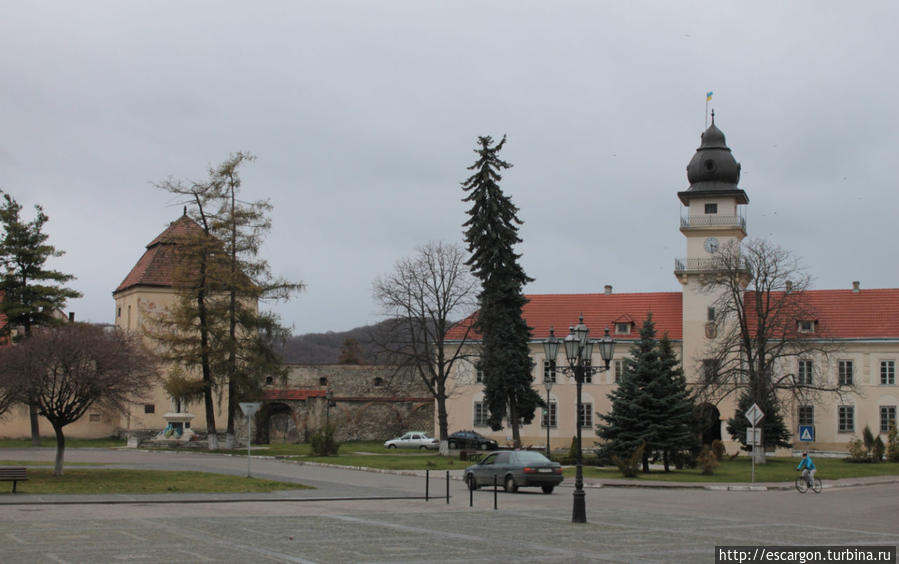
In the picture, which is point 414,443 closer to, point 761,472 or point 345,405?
point 345,405

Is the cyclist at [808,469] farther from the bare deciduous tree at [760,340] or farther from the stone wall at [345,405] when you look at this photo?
the stone wall at [345,405]

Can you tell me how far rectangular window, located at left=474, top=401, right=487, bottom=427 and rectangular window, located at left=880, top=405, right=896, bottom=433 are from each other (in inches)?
966

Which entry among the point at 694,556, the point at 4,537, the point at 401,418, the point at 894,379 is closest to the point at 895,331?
the point at 894,379

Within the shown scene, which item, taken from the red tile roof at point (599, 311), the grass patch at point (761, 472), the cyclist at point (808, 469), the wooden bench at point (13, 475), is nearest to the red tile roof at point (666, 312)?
the red tile roof at point (599, 311)

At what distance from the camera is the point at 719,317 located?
50.9 metres

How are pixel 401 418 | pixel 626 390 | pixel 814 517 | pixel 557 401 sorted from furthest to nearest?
1. pixel 401 418
2. pixel 557 401
3. pixel 626 390
4. pixel 814 517

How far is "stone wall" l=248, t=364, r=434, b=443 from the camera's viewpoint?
6588 centimetres

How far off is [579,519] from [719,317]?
3413 centimetres

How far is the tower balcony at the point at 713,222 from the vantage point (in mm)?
59719

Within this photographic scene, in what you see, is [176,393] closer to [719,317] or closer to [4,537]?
[719,317]

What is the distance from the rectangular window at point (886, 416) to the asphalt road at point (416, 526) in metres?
30.3

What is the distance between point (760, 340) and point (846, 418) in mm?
14764

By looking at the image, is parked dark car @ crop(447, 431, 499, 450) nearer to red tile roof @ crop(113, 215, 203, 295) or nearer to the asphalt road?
red tile roof @ crop(113, 215, 203, 295)

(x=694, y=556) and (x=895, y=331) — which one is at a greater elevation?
(x=895, y=331)
